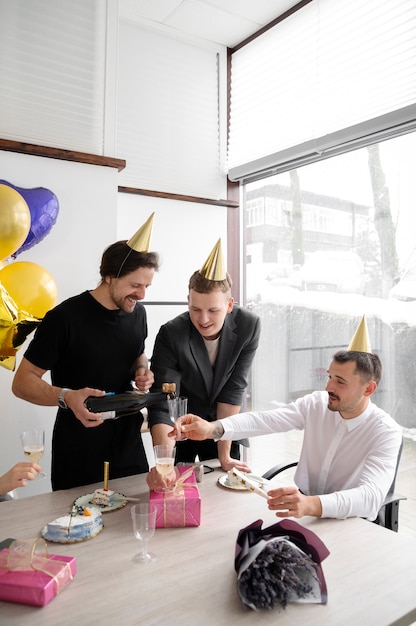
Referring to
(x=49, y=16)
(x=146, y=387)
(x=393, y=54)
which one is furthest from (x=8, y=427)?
(x=393, y=54)

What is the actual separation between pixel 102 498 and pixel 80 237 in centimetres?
197

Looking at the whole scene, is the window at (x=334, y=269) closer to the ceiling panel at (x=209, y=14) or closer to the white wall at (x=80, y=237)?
the white wall at (x=80, y=237)

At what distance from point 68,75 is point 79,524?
2.91 m

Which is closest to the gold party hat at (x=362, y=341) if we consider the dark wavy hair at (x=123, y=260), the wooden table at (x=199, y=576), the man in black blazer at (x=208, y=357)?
the man in black blazer at (x=208, y=357)

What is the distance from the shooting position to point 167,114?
13.0 ft

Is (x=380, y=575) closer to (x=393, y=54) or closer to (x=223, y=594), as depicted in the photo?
(x=223, y=594)

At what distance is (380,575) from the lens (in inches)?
55.2

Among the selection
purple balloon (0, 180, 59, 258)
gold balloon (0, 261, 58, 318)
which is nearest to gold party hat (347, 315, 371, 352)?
gold balloon (0, 261, 58, 318)

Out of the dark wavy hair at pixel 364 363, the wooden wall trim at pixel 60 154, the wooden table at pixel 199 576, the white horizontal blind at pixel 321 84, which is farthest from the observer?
the wooden wall trim at pixel 60 154

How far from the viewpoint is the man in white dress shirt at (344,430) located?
1.92 meters

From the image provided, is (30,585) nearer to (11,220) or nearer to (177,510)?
(177,510)

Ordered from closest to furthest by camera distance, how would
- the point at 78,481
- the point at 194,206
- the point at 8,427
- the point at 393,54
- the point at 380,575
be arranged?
the point at 380,575
the point at 78,481
the point at 393,54
the point at 8,427
the point at 194,206

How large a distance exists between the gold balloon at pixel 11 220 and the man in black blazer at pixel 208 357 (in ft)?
2.77

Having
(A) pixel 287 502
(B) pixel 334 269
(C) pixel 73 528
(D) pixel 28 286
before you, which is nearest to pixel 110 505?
(C) pixel 73 528
